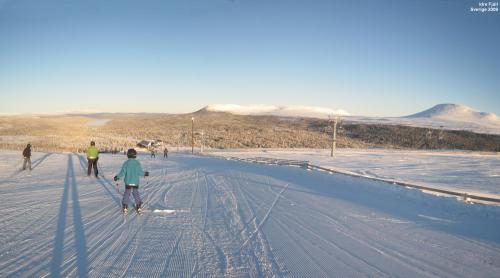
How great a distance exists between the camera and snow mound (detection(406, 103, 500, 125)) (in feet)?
468

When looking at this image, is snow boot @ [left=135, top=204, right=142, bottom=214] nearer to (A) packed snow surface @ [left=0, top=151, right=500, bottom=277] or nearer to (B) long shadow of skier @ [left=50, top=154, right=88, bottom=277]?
(A) packed snow surface @ [left=0, top=151, right=500, bottom=277]

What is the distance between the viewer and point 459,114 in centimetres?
15438

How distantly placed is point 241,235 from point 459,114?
562ft

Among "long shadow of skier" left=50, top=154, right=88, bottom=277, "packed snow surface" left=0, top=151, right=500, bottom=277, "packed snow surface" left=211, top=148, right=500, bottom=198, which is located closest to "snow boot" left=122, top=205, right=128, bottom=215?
"packed snow surface" left=0, top=151, right=500, bottom=277

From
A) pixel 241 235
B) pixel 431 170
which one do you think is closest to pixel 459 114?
pixel 431 170

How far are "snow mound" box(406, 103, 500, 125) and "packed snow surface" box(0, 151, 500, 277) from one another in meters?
146

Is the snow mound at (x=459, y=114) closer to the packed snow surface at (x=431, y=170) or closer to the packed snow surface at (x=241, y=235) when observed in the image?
the packed snow surface at (x=431, y=170)

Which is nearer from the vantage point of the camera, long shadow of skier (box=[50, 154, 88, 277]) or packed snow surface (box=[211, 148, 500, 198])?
long shadow of skier (box=[50, 154, 88, 277])

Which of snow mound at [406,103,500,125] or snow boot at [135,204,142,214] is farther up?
snow mound at [406,103,500,125]

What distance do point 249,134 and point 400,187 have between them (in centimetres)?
7040

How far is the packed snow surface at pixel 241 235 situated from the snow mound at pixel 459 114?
146 m

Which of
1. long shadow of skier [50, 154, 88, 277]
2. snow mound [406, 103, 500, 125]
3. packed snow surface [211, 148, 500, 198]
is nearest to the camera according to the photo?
long shadow of skier [50, 154, 88, 277]

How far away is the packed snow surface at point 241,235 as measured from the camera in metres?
5.79

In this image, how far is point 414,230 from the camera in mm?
8766
